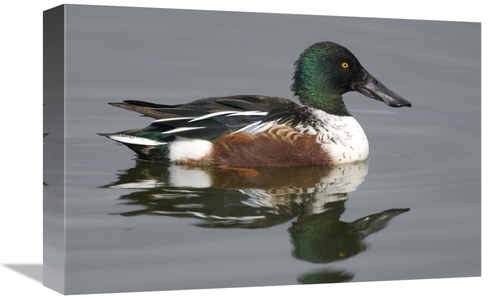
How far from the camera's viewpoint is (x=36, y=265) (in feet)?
27.4

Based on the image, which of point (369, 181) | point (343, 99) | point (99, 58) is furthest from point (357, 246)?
point (99, 58)

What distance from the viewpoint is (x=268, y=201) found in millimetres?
7934

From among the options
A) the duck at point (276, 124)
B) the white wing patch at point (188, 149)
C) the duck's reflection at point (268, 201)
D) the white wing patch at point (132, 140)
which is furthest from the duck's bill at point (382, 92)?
the white wing patch at point (132, 140)

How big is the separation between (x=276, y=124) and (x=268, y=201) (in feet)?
2.27

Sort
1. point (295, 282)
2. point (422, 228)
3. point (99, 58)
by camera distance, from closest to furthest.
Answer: point (99, 58) → point (295, 282) → point (422, 228)

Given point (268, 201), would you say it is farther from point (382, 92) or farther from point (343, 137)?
point (382, 92)

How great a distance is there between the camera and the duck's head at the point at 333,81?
8.34 meters

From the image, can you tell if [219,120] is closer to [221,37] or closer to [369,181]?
[221,37]

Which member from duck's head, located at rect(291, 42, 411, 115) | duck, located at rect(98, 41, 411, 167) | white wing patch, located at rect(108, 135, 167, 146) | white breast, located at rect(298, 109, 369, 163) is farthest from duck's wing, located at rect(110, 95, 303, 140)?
white breast, located at rect(298, 109, 369, 163)

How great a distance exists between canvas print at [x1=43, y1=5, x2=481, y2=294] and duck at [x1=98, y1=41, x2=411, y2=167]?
0.5 inches

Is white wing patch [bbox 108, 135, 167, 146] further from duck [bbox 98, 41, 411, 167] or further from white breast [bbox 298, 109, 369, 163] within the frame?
white breast [bbox 298, 109, 369, 163]

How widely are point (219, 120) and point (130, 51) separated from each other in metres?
0.92

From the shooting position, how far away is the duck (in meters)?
8.01

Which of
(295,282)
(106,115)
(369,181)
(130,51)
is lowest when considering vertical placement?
(295,282)
